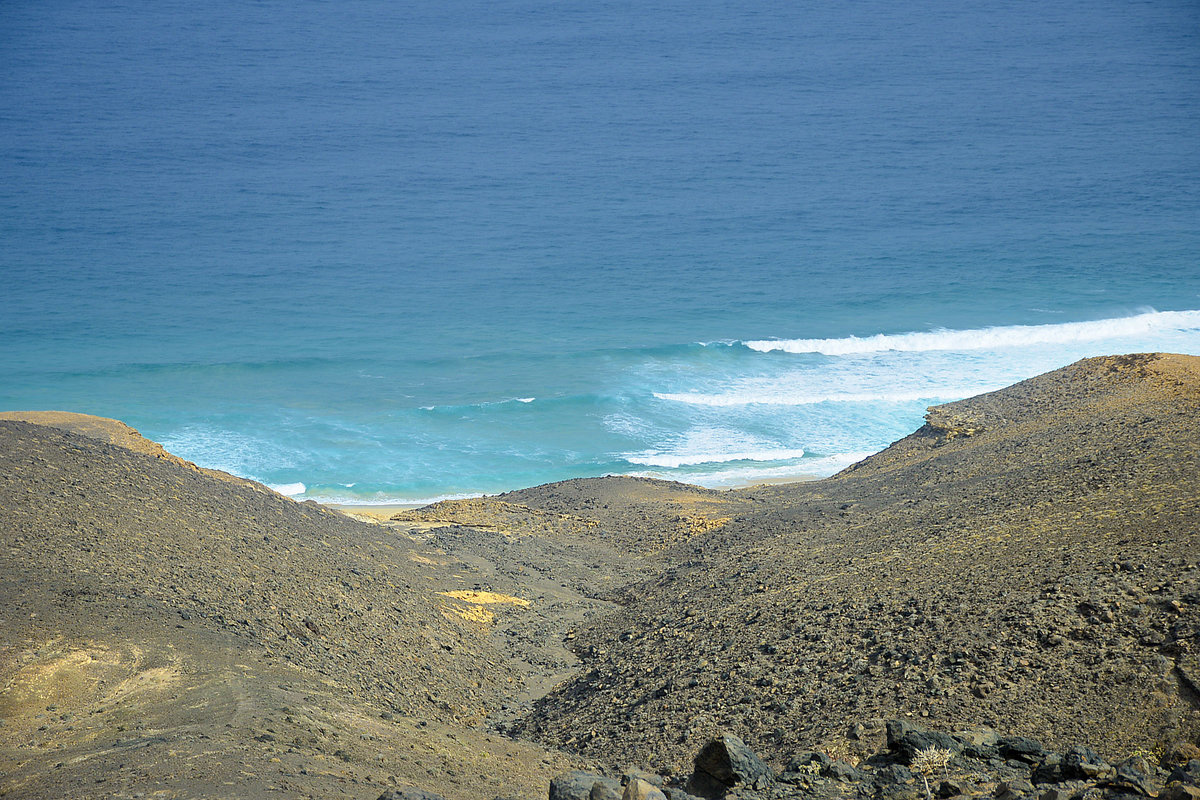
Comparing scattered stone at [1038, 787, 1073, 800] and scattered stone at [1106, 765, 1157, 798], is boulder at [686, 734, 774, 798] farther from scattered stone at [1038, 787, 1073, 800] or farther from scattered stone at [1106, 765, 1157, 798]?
scattered stone at [1106, 765, 1157, 798]

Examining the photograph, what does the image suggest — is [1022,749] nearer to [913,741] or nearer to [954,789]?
[913,741]

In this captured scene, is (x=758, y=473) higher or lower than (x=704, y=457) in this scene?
lower

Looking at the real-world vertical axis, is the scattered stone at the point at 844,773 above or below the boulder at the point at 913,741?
below

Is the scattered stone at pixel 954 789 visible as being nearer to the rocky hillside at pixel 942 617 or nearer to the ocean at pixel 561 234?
the rocky hillside at pixel 942 617

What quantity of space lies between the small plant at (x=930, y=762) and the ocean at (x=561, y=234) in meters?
17.2

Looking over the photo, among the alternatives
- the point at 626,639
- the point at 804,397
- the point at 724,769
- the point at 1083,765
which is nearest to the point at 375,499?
the point at 804,397

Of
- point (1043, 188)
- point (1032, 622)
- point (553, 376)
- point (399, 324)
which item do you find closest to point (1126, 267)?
point (1043, 188)

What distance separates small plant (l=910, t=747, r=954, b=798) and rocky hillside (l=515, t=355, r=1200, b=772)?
74 cm

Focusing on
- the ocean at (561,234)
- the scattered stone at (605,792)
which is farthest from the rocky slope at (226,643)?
the ocean at (561,234)

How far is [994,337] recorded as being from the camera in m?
34.2

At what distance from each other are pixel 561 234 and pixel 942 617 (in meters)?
37.3

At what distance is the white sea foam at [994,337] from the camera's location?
33.2 metres

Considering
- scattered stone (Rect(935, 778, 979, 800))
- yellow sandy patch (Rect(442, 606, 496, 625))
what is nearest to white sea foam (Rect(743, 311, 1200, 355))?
yellow sandy patch (Rect(442, 606, 496, 625))

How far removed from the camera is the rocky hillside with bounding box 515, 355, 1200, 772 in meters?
6.75
